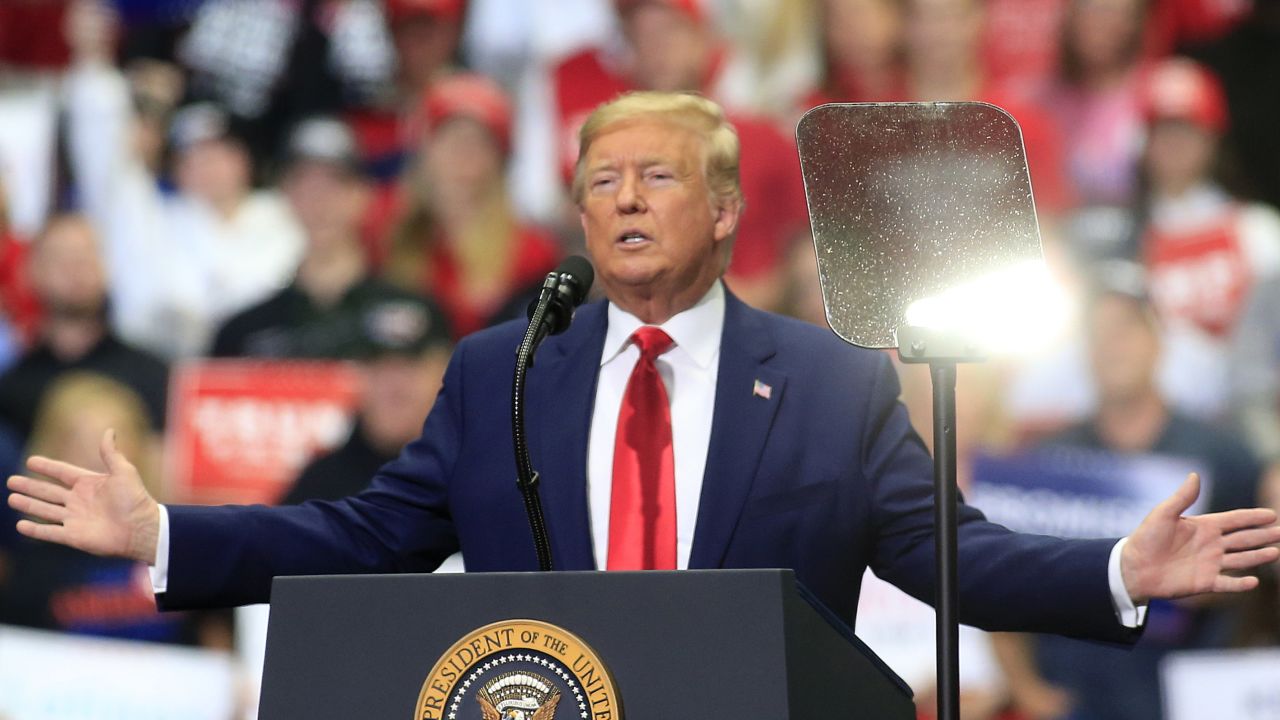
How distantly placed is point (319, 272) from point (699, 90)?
5.07ft

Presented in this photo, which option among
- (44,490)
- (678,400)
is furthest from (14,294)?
(678,400)

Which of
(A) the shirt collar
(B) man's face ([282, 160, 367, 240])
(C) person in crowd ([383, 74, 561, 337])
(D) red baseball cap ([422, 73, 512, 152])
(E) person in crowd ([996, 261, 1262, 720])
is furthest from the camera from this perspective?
(B) man's face ([282, 160, 367, 240])

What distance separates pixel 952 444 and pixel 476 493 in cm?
71

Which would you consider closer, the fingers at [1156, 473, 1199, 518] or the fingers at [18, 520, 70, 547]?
the fingers at [1156, 473, 1199, 518]

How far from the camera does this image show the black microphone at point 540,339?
5.98ft

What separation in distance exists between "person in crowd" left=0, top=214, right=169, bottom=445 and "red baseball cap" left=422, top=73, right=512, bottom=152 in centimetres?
136

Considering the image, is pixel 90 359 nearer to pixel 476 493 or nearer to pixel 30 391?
pixel 30 391

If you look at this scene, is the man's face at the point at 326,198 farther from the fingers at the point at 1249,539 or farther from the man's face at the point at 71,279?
the fingers at the point at 1249,539

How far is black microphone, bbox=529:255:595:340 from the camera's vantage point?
6.22ft

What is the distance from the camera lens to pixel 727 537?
2043 mm

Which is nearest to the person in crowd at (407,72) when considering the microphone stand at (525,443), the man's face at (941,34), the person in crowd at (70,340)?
the person in crowd at (70,340)

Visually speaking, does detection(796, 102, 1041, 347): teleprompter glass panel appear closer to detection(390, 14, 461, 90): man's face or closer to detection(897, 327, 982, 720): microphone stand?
detection(897, 327, 982, 720): microphone stand

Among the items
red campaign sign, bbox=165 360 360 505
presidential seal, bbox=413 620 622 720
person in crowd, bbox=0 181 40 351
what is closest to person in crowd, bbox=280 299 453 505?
red campaign sign, bbox=165 360 360 505

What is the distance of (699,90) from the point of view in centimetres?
565
